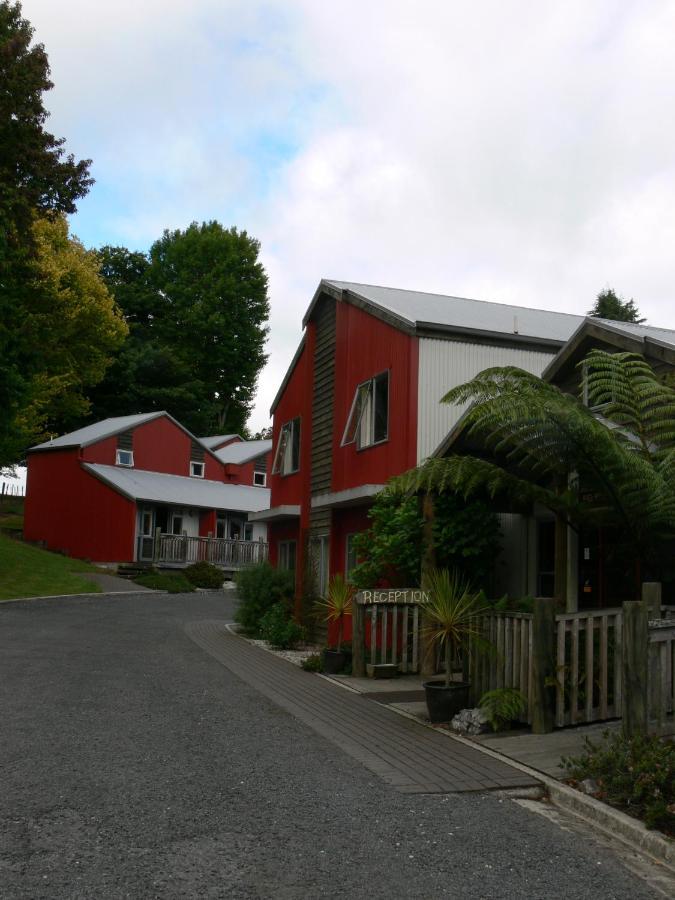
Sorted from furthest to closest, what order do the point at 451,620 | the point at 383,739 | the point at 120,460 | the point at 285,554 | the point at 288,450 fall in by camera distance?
1. the point at 120,460
2. the point at 285,554
3. the point at 288,450
4. the point at 451,620
5. the point at 383,739

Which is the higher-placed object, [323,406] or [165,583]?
[323,406]

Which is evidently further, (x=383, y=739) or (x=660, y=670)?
(x=383, y=739)

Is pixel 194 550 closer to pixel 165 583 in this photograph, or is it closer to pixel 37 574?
pixel 165 583

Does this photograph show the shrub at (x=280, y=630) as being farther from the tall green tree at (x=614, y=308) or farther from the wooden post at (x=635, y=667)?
the tall green tree at (x=614, y=308)

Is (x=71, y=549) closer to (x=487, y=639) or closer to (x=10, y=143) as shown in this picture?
(x=10, y=143)

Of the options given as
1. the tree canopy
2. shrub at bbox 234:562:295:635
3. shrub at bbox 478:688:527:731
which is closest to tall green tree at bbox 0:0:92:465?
shrub at bbox 234:562:295:635

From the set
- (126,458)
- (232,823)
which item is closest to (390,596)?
(232,823)

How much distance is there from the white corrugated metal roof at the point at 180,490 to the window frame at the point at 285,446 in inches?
657

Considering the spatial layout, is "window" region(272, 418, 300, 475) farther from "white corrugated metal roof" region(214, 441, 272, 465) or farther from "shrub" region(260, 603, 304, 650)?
"white corrugated metal roof" region(214, 441, 272, 465)

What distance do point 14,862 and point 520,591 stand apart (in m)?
10.8

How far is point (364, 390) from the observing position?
18.2 metres

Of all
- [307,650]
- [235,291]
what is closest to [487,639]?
[307,650]

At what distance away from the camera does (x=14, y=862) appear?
5.22m

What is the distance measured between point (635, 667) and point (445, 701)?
117 inches
